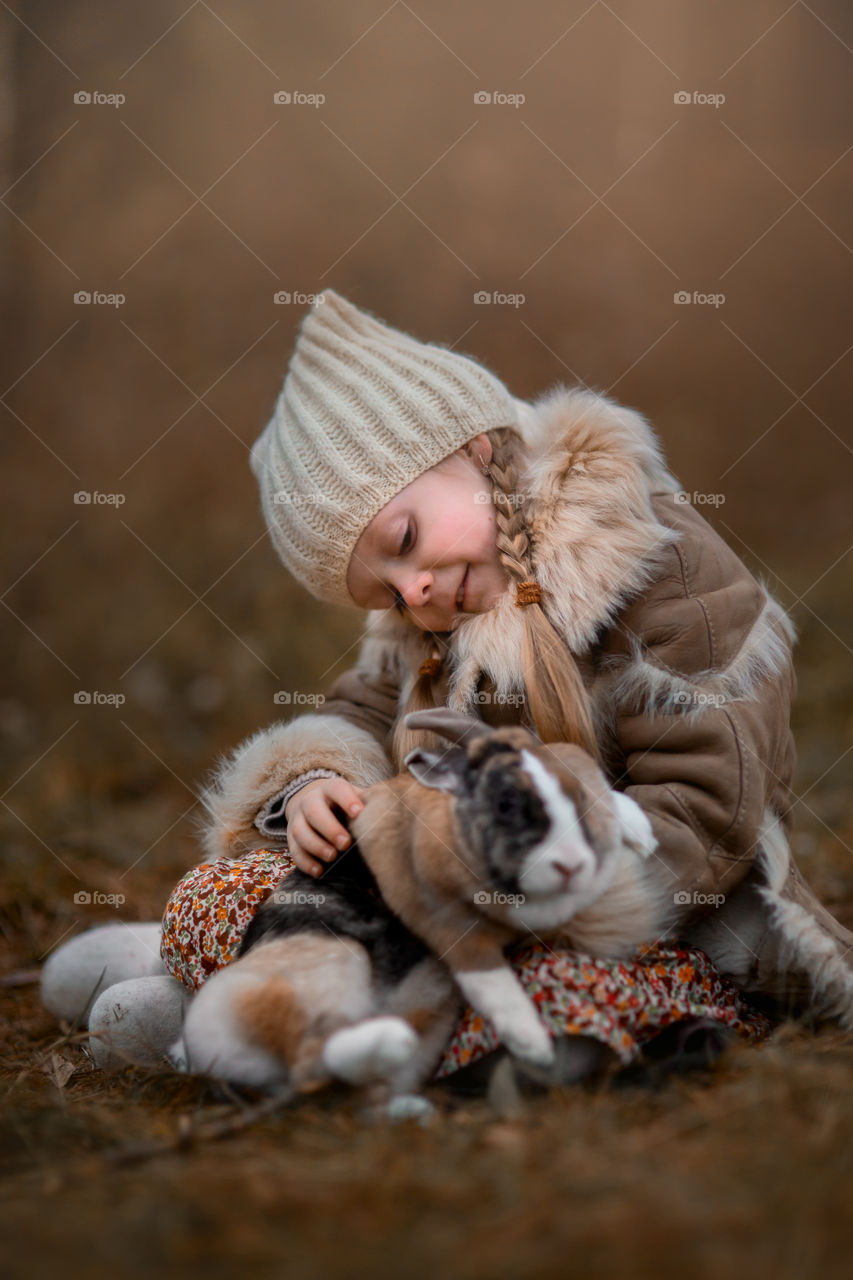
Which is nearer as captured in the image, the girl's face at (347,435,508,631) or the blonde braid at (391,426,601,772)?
the blonde braid at (391,426,601,772)

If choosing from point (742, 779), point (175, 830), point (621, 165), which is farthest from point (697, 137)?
point (742, 779)

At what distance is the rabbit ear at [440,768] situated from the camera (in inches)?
79.7

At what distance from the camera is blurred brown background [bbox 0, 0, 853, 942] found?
5.92 meters

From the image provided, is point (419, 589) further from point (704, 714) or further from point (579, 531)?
point (704, 714)

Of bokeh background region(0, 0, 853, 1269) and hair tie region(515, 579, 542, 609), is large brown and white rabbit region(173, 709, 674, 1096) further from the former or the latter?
bokeh background region(0, 0, 853, 1269)

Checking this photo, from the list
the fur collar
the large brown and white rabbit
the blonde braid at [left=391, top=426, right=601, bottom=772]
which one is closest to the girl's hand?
the large brown and white rabbit

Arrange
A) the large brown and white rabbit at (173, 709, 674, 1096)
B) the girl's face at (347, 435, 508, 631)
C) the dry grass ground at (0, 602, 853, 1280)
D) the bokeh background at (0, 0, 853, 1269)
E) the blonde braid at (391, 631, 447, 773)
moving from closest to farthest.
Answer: the dry grass ground at (0, 602, 853, 1280), the large brown and white rabbit at (173, 709, 674, 1096), the girl's face at (347, 435, 508, 631), the blonde braid at (391, 631, 447, 773), the bokeh background at (0, 0, 853, 1269)

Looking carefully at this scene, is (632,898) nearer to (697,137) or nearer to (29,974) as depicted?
(29,974)

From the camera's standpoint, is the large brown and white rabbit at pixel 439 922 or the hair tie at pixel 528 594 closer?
the large brown and white rabbit at pixel 439 922

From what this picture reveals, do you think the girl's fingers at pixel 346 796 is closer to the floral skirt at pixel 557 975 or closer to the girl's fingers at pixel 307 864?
the girl's fingers at pixel 307 864

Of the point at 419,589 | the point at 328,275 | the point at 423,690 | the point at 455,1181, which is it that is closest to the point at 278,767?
the point at 423,690

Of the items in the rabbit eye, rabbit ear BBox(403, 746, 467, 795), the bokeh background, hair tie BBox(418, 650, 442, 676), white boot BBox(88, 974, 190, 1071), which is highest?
the bokeh background

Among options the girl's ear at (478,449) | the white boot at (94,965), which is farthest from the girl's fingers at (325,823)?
the girl's ear at (478,449)

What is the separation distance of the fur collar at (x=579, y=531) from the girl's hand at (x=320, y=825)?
350 mm
